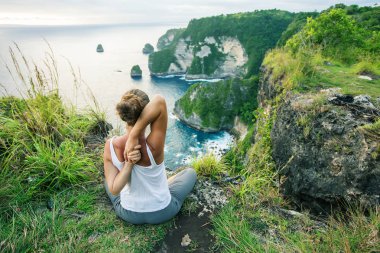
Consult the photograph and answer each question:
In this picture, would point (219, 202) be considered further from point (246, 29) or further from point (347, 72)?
point (246, 29)

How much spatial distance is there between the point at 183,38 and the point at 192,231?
Result: 106472mm

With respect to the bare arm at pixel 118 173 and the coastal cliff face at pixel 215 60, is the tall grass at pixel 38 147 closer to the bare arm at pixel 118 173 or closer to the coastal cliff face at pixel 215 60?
the bare arm at pixel 118 173

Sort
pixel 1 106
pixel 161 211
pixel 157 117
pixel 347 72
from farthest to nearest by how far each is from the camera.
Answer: pixel 347 72 → pixel 1 106 → pixel 161 211 → pixel 157 117

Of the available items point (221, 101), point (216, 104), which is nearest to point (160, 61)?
point (216, 104)

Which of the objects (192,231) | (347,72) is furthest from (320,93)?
(192,231)

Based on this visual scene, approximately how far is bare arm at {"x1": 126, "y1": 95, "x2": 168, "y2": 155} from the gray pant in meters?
0.84

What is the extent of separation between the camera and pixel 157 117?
2.87m

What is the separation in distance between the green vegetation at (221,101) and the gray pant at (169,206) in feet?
140

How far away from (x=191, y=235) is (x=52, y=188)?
78.5 inches

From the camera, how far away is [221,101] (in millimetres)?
49406

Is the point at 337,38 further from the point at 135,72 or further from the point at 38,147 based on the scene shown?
the point at 135,72

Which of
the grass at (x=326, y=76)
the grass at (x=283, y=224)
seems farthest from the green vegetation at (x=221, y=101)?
the grass at (x=283, y=224)

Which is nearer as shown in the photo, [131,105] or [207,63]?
[131,105]

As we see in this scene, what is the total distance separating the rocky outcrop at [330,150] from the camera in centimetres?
575
